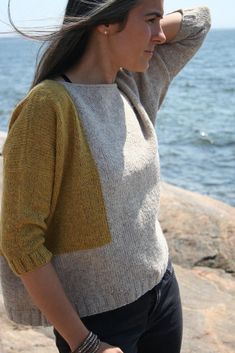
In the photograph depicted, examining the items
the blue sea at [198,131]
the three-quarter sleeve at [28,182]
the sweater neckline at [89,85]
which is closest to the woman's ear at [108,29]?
the sweater neckline at [89,85]

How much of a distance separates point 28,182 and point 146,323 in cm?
61

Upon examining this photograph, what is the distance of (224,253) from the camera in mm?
4855

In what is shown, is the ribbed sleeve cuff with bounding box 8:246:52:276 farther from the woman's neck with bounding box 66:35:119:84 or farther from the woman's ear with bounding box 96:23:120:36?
the woman's ear with bounding box 96:23:120:36

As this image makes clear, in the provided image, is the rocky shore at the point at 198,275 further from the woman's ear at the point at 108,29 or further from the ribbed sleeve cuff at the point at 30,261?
the woman's ear at the point at 108,29

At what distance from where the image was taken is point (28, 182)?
5.94 feet

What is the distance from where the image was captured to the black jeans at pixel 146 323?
1998 millimetres

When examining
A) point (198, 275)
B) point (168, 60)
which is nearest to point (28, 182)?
point (168, 60)

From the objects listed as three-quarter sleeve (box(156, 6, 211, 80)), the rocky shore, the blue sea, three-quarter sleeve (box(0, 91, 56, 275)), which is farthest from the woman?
the rocky shore

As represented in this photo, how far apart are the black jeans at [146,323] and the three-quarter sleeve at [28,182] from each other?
0.94ft

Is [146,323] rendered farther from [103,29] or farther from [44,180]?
[103,29]

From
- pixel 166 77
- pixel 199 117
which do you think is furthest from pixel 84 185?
pixel 199 117

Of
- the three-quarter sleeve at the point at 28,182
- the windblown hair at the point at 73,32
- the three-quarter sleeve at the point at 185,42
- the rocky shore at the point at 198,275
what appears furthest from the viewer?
the rocky shore at the point at 198,275

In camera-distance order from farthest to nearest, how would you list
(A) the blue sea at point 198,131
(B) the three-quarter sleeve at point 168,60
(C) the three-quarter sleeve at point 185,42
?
(A) the blue sea at point 198,131 → (C) the three-quarter sleeve at point 185,42 → (B) the three-quarter sleeve at point 168,60

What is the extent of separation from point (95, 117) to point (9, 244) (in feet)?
1.37
